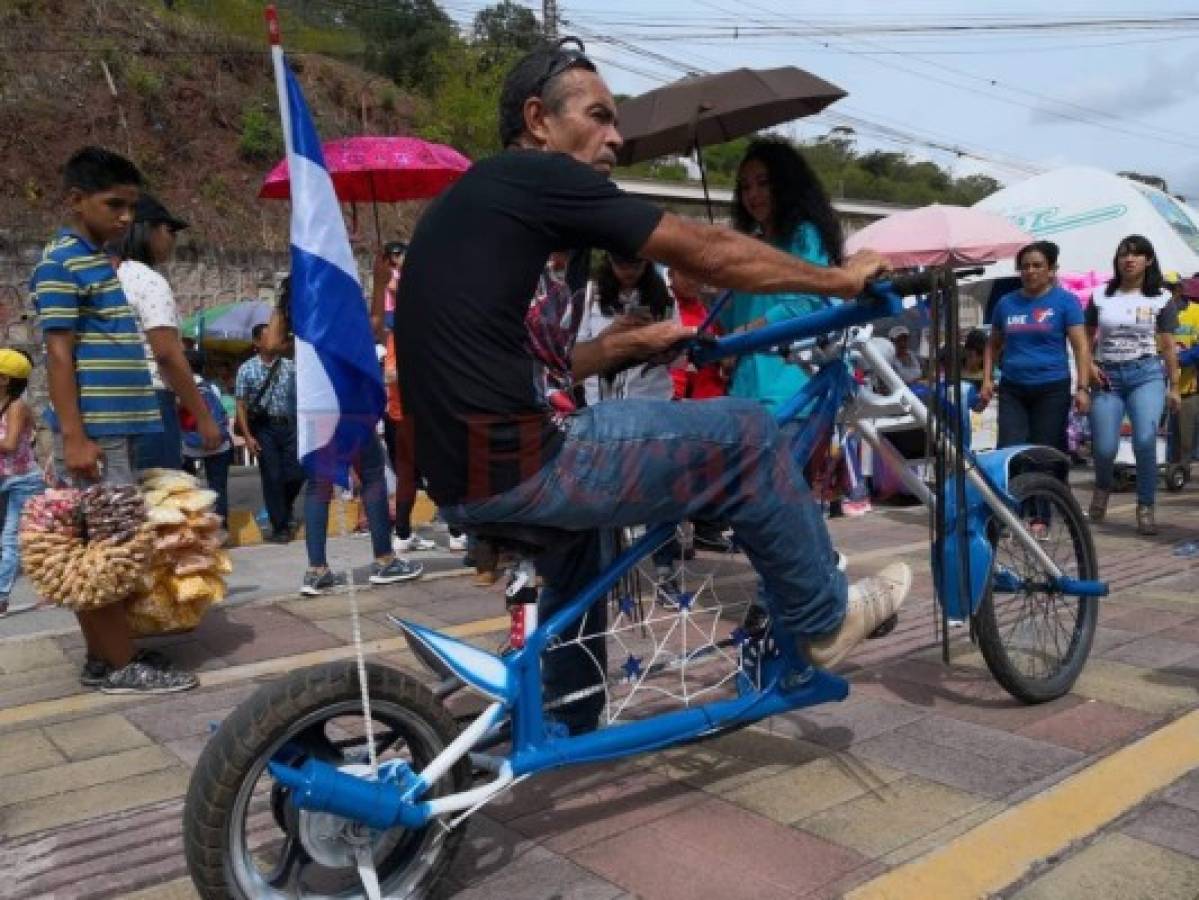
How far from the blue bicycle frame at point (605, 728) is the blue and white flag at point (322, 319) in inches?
19.0

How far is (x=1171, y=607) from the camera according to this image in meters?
5.24

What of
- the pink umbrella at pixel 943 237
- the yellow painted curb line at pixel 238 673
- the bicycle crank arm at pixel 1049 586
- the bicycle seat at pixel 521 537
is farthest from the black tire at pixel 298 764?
the pink umbrella at pixel 943 237

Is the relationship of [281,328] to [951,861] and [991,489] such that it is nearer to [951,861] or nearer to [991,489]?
[991,489]

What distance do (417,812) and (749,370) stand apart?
7.12 ft

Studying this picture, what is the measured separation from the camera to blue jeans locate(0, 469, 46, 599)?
566 centimetres

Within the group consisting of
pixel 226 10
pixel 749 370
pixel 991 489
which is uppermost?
pixel 226 10

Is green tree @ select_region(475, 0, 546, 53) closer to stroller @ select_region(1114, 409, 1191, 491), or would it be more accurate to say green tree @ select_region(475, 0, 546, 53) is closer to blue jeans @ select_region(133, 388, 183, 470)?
stroller @ select_region(1114, 409, 1191, 491)

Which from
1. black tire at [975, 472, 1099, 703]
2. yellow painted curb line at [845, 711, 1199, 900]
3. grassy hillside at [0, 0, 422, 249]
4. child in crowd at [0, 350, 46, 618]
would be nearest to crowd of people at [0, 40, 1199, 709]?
yellow painted curb line at [845, 711, 1199, 900]

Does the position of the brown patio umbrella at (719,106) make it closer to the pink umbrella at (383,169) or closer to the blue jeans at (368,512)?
the pink umbrella at (383,169)

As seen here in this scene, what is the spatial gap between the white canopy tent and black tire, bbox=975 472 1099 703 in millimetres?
9585

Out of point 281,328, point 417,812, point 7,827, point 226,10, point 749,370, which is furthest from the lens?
point 226,10

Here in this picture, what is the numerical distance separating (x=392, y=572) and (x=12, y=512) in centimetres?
211

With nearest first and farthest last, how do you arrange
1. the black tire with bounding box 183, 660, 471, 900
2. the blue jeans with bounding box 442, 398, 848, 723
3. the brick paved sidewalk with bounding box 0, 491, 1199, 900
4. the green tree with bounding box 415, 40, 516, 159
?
the black tire with bounding box 183, 660, 471, 900
the blue jeans with bounding box 442, 398, 848, 723
the brick paved sidewalk with bounding box 0, 491, 1199, 900
the green tree with bounding box 415, 40, 516, 159

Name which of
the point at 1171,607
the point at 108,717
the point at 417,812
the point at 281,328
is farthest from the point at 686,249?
the point at 281,328
